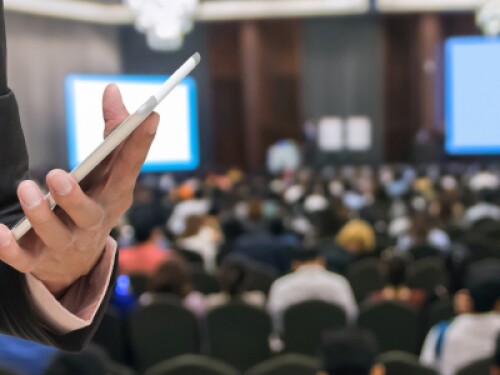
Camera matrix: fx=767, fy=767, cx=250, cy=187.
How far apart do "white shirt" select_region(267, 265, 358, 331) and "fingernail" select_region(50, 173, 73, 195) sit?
15.2 feet

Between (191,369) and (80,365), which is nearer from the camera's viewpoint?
(80,365)

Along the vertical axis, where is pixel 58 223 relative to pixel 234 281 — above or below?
above

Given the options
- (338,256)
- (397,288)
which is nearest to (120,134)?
(397,288)

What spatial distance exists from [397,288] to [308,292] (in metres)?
0.67

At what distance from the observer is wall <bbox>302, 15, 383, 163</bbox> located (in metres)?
20.5

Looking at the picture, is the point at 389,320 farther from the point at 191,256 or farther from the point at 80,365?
the point at 191,256

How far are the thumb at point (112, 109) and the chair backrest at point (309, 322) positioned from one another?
14.0 ft

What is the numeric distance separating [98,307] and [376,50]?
20.3m

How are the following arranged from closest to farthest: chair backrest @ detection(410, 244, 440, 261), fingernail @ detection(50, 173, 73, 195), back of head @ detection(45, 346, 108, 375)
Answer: fingernail @ detection(50, 173, 73, 195)
back of head @ detection(45, 346, 108, 375)
chair backrest @ detection(410, 244, 440, 261)

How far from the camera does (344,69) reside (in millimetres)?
20641

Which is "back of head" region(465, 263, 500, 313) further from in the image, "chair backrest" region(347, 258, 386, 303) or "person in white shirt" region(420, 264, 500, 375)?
"chair backrest" region(347, 258, 386, 303)

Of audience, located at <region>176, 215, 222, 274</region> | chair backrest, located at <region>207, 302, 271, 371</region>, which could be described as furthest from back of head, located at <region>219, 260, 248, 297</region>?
audience, located at <region>176, 215, 222, 274</region>

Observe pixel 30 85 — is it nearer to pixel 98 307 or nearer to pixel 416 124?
pixel 416 124

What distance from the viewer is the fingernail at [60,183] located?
2.31 feet
